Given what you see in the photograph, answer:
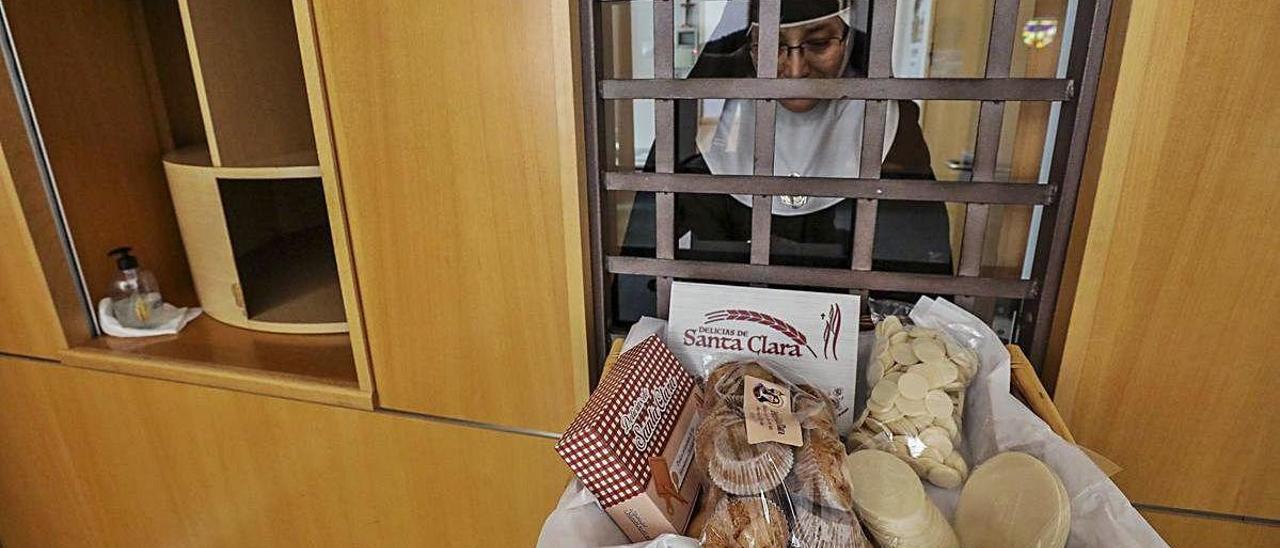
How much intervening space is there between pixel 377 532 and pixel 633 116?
2.73ft

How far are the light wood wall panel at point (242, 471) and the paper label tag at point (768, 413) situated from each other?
0.42m

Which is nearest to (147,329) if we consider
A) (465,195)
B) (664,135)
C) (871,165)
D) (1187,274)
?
(465,195)

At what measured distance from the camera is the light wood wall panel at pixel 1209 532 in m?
0.81

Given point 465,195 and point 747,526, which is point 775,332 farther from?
point 465,195

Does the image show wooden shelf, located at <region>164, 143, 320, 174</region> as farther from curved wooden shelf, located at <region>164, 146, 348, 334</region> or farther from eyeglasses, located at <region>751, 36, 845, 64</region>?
eyeglasses, located at <region>751, 36, 845, 64</region>

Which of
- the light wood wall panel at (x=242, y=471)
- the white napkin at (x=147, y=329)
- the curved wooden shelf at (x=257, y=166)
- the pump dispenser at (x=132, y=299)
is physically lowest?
the light wood wall panel at (x=242, y=471)

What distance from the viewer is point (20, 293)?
1152mm

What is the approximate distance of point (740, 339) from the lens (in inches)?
33.0

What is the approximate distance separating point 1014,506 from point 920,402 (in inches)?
5.7

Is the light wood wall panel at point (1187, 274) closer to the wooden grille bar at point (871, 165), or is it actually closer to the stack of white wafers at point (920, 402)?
the wooden grille bar at point (871, 165)

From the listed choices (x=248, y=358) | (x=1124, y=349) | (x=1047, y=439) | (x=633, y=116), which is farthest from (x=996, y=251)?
(x=248, y=358)

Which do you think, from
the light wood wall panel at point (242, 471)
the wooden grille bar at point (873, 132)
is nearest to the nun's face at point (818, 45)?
the wooden grille bar at point (873, 132)

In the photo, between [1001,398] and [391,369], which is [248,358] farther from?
[1001,398]

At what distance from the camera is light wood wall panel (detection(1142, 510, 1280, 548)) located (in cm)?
81
